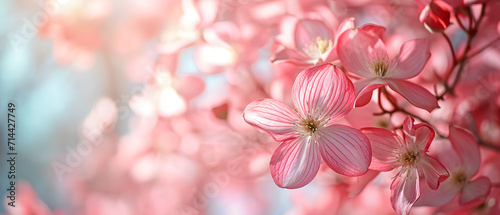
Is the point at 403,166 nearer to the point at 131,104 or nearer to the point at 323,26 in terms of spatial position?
the point at 323,26

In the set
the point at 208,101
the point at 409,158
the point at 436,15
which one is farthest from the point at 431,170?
the point at 208,101

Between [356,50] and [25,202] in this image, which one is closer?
[356,50]

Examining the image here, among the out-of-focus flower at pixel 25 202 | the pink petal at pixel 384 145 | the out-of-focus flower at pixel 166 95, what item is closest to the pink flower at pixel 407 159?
the pink petal at pixel 384 145

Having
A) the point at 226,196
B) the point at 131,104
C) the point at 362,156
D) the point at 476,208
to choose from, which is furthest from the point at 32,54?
the point at 476,208

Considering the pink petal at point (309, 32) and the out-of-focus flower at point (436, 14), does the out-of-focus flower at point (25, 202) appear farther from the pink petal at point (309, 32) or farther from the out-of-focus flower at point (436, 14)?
the out-of-focus flower at point (436, 14)

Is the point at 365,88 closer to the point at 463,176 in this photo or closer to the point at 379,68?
the point at 379,68
